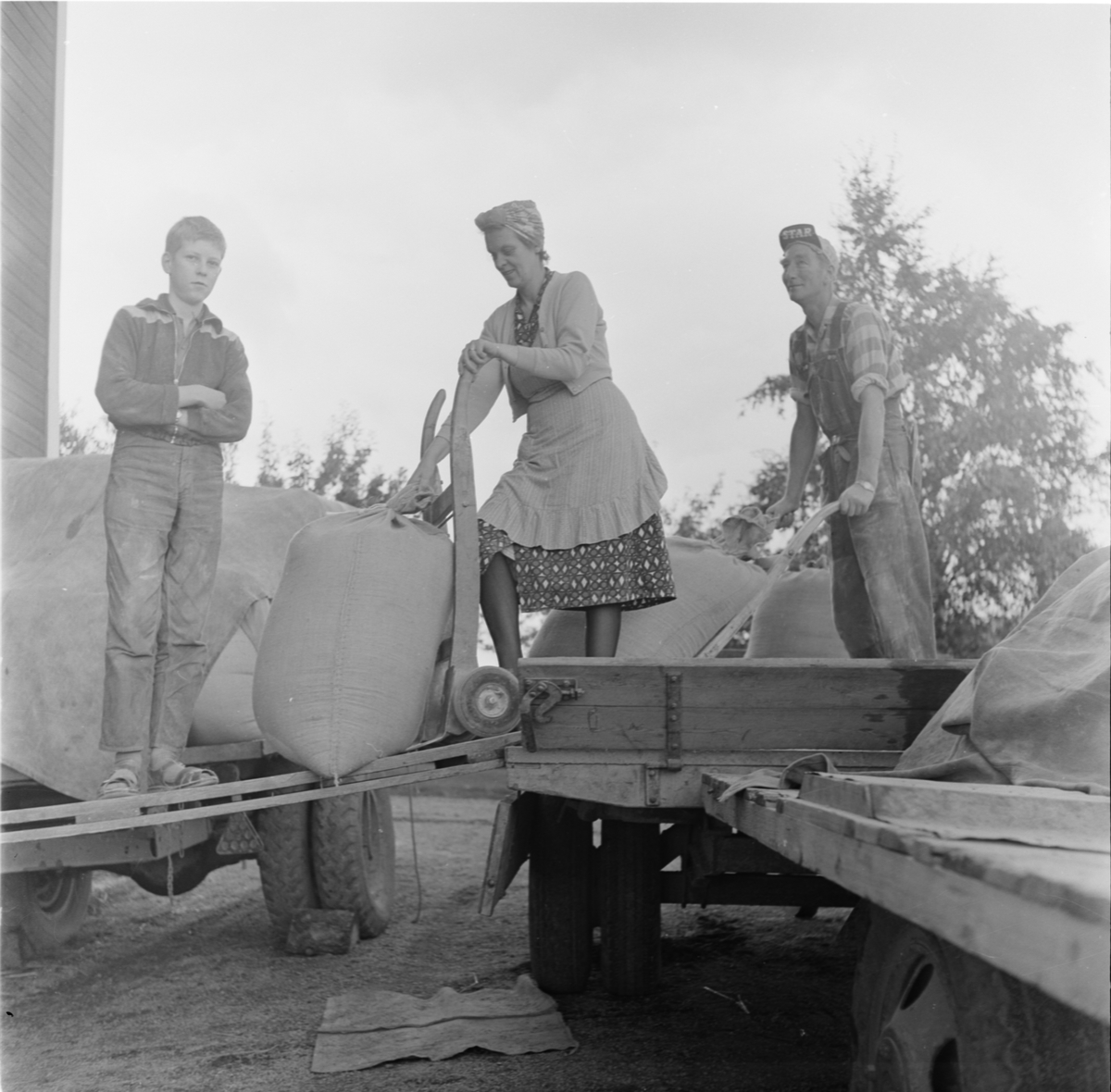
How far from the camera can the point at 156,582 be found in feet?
11.7

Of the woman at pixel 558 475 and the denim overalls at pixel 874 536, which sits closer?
the woman at pixel 558 475

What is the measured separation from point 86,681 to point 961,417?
730 centimetres

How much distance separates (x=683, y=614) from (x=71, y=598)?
6.74 ft

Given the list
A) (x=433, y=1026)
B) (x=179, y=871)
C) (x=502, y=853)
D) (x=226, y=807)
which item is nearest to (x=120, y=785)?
(x=226, y=807)

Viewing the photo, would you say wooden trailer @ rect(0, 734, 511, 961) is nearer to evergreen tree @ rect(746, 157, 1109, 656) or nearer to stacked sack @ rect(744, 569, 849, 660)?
stacked sack @ rect(744, 569, 849, 660)

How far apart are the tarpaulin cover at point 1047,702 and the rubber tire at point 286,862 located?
2.97 metres

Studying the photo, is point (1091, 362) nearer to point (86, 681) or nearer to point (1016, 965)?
point (86, 681)

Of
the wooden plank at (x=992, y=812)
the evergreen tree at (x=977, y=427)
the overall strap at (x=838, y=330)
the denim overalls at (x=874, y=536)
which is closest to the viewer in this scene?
the wooden plank at (x=992, y=812)

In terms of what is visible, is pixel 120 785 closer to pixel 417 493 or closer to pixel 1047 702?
pixel 417 493

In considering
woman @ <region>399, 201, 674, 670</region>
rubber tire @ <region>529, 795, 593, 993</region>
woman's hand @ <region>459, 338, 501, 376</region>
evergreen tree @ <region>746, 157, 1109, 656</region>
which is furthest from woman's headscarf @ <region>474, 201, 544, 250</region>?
evergreen tree @ <region>746, 157, 1109, 656</region>

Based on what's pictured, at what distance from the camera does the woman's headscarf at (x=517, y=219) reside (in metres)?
3.63

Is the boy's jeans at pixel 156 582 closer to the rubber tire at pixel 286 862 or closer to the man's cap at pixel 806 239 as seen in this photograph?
the rubber tire at pixel 286 862

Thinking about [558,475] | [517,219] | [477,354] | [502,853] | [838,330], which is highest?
[517,219]

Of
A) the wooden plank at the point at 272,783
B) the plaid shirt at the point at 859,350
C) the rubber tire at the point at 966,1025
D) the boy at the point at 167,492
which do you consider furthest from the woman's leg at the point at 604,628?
the rubber tire at the point at 966,1025
